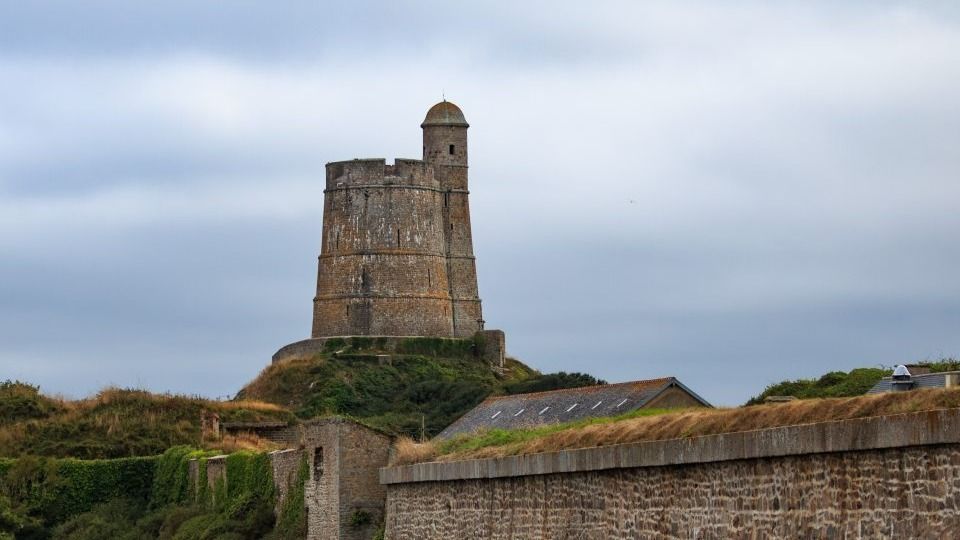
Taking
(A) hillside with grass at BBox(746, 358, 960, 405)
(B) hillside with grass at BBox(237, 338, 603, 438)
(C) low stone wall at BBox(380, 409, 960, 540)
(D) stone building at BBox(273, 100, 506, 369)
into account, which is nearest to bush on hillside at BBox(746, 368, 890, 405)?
(A) hillside with grass at BBox(746, 358, 960, 405)

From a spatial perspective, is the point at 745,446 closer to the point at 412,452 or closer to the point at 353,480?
the point at 412,452

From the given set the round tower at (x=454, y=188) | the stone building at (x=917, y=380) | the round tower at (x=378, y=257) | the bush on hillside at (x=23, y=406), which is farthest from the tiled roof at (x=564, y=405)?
the round tower at (x=454, y=188)

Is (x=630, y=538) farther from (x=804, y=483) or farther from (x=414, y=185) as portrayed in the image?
(x=414, y=185)

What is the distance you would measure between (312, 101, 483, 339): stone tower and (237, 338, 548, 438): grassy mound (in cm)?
116

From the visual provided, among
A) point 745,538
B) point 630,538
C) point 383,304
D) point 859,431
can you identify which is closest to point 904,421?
point 859,431

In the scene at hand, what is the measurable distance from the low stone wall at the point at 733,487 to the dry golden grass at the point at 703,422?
351mm

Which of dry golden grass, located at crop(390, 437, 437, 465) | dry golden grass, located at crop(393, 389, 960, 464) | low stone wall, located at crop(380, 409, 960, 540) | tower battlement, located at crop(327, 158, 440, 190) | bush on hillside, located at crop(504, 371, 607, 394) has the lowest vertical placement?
low stone wall, located at crop(380, 409, 960, 540)

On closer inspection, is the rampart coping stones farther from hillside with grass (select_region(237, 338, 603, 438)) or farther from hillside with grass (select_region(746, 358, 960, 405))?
hillside with grass (select_region(237, 338, 603, 438))

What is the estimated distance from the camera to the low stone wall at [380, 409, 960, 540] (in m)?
15.1

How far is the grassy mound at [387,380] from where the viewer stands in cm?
7256

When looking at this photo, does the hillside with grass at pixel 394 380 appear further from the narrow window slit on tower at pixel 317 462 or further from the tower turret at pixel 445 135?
the narrow window slit on tower at pixel 317 462

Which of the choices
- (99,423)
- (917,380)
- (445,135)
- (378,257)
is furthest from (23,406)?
(445,135)

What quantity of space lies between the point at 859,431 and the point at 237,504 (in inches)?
805

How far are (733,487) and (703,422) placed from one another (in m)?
1.56
